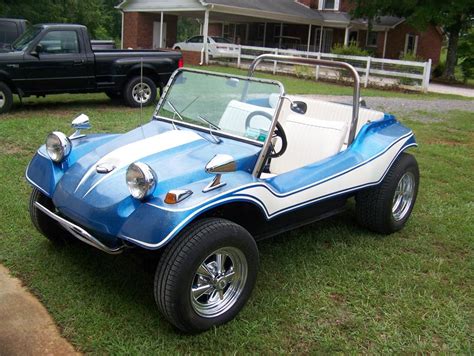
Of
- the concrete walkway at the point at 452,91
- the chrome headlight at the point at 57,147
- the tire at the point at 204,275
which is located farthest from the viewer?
the concrete walkway at the point at 452,91

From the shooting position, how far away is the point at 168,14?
32.2 meters

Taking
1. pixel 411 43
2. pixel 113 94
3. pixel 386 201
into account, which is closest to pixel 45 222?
pixel 386 201

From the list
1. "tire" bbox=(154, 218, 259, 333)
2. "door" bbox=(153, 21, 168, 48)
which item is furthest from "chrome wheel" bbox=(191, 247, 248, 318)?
"door" bbox=(153, 21, 168, 48)

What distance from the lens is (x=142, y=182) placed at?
3043 millimetres

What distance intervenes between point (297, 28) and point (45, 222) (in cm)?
3154

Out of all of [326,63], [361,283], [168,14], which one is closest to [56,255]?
[361,283]

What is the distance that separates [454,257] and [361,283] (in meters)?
1.08

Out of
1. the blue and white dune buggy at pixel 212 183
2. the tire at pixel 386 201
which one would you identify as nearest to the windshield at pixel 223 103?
the blue and white dune buggy at pixel 212 183

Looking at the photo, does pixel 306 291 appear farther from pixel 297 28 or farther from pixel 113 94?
pixel 297 28

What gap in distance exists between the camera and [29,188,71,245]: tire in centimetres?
392

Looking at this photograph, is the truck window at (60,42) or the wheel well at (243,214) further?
the truck window at (60,42)

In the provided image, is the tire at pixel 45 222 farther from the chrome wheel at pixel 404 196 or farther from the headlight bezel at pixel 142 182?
the chrome wheel at pixel 404 196

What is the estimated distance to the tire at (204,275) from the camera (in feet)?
9.63

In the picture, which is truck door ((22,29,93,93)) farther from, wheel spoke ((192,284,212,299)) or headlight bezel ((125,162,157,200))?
wheel spoke ((192,284,212,299))
